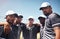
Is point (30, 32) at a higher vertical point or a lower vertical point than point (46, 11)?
lower

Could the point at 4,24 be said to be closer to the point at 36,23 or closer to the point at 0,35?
the point at 0,35

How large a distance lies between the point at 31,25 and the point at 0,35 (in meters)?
0.82

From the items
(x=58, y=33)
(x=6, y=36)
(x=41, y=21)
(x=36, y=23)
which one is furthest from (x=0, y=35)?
(x=36, y=23)

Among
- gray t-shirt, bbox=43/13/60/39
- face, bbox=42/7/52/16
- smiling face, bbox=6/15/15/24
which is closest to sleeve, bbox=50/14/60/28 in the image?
gray t-shirt, bbox=43/13/60/39

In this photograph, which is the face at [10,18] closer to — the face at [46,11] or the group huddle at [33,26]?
the group huddle at [33,26]

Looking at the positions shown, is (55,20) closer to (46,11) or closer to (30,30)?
(46,11)

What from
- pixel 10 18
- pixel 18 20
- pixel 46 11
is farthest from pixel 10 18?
pixel 18 20

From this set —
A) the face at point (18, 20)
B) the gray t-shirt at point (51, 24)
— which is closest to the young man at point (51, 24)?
the gray t-shirt at point (51, 24)

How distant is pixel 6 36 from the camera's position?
145cm

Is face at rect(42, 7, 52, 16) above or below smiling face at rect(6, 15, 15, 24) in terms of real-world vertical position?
above

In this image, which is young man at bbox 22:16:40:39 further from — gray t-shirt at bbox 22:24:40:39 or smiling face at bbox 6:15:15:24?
smiling face at bbox 6:15:15:24

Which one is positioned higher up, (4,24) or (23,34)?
(4,24)

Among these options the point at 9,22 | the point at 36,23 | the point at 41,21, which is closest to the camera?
the point at 9,22

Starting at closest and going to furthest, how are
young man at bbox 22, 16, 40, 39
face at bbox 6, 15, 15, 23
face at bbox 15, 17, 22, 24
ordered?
1. face at bbox 6, 15, 15, 23
2. face at bbox 15, 17, 22, 24
3. young man at bbox 22, 16, 40, 39
